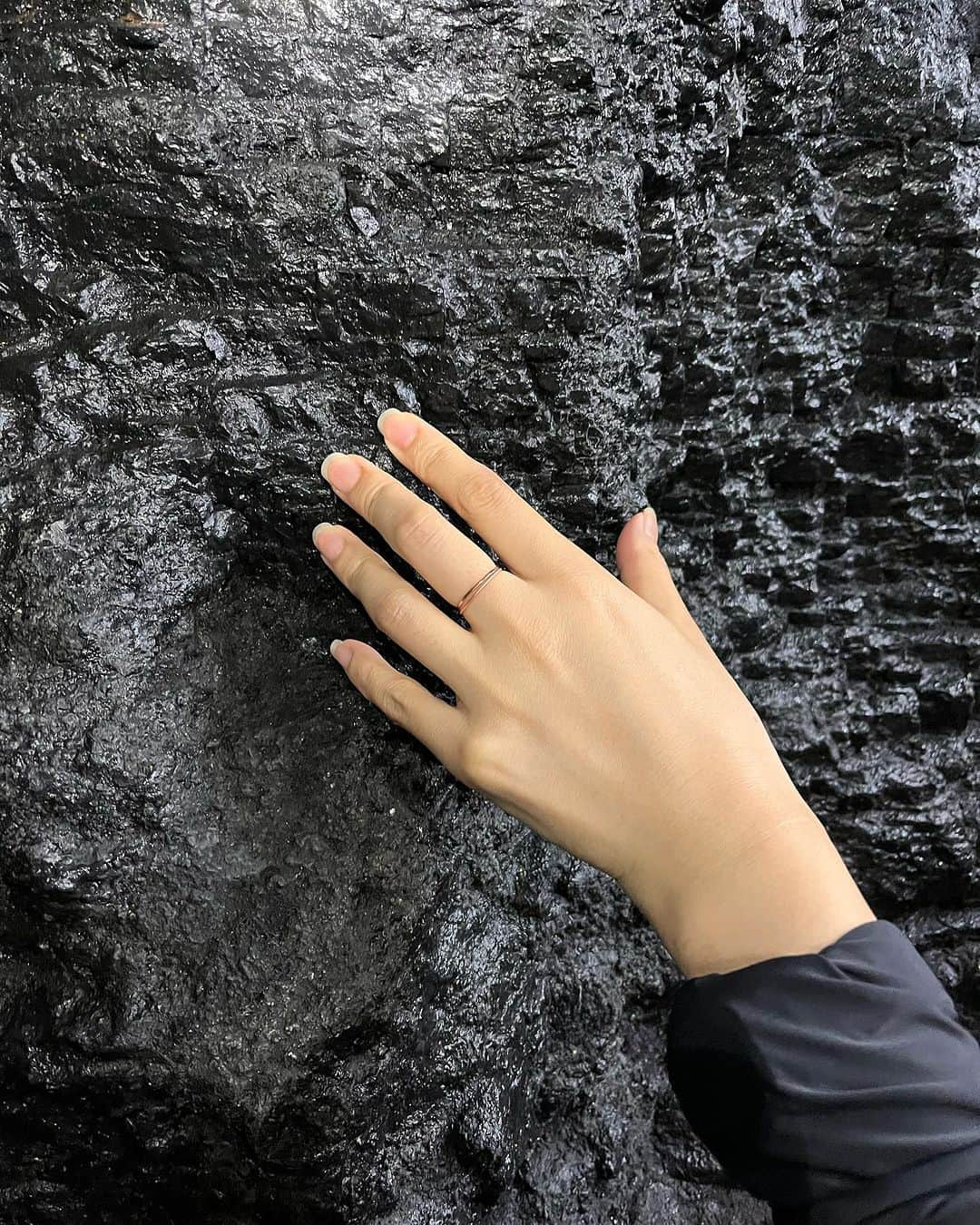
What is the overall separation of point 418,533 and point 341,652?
133 mm

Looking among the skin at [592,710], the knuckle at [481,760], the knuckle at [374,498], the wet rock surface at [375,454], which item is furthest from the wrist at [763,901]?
the knuckle at [374,498]

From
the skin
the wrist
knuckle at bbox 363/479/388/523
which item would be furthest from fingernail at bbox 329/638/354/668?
the wrist

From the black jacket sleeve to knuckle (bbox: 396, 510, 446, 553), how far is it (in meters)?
0.39

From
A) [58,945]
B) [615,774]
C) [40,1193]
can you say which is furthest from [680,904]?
[40,1193]

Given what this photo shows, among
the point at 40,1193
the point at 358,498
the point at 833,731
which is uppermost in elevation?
the point at 358,498

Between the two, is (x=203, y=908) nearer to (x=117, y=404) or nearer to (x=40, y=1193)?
(x=40, y=1193)

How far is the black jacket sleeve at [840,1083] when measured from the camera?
638 mm

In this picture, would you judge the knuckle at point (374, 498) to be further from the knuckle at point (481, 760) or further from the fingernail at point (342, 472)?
the knuckle at point (481, 760)

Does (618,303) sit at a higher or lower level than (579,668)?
higher

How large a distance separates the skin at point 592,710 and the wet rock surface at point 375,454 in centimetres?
7

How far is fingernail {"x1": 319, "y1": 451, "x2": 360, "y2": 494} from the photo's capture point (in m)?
0.90

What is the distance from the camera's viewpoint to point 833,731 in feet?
3.64

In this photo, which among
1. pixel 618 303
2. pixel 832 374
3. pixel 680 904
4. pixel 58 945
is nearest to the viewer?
pixel 680 904

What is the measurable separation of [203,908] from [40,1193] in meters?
0.29
